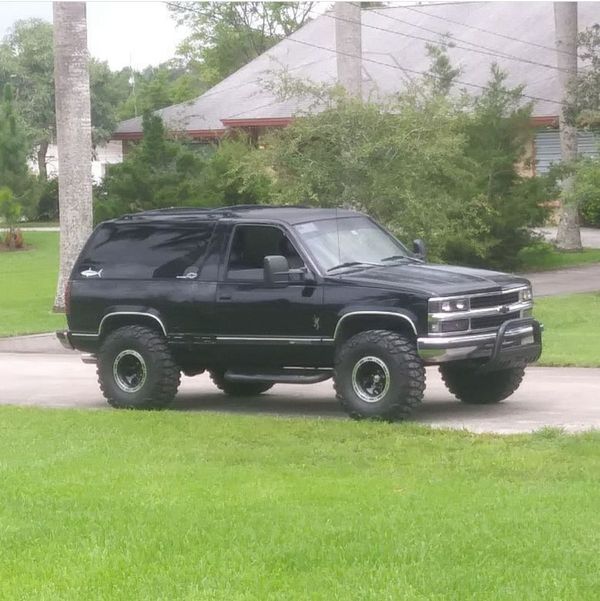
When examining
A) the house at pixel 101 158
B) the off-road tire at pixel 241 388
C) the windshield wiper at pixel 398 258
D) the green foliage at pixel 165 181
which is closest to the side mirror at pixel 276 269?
the windshield wiper at pixel 398 258

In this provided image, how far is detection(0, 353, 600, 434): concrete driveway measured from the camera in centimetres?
1252

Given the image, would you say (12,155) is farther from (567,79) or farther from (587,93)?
(587,93)

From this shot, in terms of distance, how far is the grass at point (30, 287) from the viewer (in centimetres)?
2427

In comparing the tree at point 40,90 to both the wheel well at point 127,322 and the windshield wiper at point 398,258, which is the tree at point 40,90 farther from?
the windshield wiper at point 398,258

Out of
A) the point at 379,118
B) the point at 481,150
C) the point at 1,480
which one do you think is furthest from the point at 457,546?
the point at 481,150

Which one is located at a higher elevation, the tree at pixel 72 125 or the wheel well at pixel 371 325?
the tree at pixel 72 125

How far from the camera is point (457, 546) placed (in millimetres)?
7297

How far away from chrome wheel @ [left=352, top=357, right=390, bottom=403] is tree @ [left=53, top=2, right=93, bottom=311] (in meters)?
12.9

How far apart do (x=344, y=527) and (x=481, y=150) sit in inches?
1000

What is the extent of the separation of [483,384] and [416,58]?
3831cm

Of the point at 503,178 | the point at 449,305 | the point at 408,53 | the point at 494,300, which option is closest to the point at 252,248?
the point at 449,305

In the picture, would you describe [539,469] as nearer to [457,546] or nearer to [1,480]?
[457,546]

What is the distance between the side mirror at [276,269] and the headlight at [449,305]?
4.97 feet

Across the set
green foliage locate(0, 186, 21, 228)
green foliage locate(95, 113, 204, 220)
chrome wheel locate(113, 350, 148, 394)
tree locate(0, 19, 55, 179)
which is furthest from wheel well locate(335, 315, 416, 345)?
tree locate(0, 19, 55, 179)
